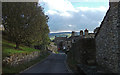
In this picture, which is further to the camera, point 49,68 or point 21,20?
point 21,20

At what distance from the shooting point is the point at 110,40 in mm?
8867

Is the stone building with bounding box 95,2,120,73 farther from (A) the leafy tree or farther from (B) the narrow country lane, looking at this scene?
(A) the leafy tree

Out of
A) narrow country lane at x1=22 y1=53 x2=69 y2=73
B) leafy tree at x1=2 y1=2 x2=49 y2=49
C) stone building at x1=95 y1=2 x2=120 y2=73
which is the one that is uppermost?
leafy tree at x1=2 y1=2 x2=49 y2=49

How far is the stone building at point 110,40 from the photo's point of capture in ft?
26.5

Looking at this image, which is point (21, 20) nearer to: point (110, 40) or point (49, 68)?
point (49, 68)

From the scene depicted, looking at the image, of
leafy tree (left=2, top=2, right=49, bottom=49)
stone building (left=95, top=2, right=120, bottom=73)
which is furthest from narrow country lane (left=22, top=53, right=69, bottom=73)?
stone building (left=95, top=2, right=120, bottom=73)

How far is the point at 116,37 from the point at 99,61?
134 inches

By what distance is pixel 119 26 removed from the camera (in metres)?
7.90

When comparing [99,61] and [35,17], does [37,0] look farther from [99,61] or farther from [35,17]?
[99,61]

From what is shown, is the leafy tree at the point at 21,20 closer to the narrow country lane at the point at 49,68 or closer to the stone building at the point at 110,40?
the narrow country lane at the point at 49,68

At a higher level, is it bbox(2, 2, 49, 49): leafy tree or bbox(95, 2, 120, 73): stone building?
bbox(2, 2, 49, 49): leafy tree

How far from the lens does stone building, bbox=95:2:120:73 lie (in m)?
8.08

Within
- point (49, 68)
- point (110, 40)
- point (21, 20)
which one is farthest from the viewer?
point (21, 20)

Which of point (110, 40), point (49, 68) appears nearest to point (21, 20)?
point (49, 68)
